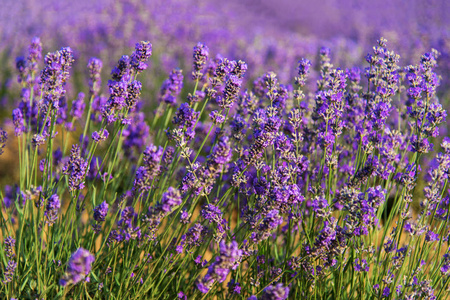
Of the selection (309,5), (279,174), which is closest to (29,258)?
(279,174)

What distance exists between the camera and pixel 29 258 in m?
1.90

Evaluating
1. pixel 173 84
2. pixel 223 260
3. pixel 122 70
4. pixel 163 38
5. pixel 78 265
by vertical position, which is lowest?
pixel 78 265

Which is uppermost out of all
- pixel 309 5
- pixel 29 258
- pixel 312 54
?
pixel 309 5

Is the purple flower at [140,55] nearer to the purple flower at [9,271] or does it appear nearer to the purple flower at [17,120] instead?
the purple flower at [17,120]

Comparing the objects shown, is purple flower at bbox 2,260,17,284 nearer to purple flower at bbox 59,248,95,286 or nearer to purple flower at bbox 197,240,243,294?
purple flower at bbox 59,248,95,286

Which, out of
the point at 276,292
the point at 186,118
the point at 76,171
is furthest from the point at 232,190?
the point at 276,292

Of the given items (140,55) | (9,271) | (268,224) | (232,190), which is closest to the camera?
(268,224)

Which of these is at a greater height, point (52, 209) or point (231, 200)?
point (231, 200)

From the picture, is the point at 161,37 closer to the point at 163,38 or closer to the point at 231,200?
the point at 163,38

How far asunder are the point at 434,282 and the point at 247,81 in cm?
476

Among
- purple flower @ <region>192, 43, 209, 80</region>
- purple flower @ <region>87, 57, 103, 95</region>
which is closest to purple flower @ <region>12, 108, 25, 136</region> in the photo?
purple flower @ <region>87, 57, 103, 95</region>

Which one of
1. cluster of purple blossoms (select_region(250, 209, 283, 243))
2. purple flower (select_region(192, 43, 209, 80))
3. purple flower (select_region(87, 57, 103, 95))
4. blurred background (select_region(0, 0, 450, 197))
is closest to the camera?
cluster of purple blossoms (select_region(250, 209, 283, 243))

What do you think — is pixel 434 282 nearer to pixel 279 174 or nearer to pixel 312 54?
pixel 279 174

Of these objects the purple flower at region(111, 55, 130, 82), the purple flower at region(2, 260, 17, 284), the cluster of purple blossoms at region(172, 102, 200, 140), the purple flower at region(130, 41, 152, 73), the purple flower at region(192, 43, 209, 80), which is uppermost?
the purple flower at region(192, 43, 209, 80)
